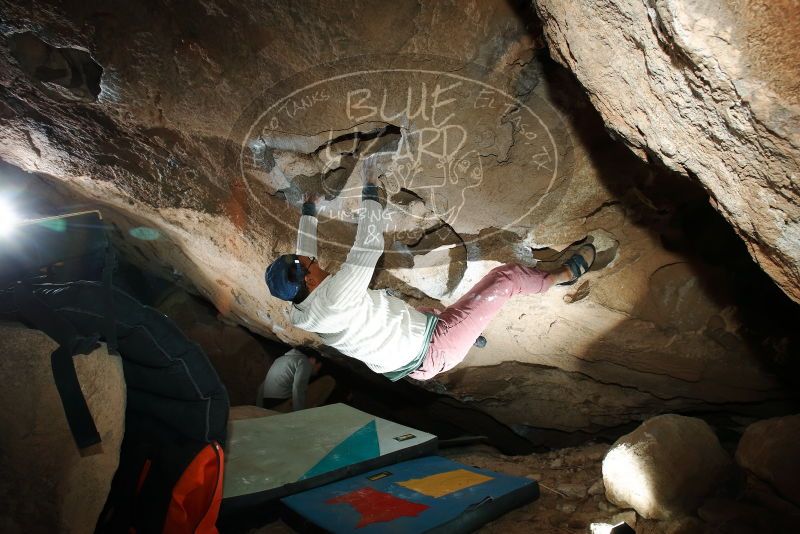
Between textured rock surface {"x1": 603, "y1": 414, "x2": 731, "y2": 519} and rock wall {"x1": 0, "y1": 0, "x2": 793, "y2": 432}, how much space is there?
3.07 ft

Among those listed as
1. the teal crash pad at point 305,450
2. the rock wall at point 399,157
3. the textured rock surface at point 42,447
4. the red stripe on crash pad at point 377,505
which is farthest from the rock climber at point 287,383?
the textured rock surface at point 42,447

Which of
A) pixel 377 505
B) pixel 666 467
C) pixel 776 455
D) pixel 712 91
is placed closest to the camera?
pixel 712 91

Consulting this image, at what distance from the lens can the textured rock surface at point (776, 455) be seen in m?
1.80

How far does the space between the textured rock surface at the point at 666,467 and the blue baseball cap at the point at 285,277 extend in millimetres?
1921

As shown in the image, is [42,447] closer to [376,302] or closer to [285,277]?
[285,277]

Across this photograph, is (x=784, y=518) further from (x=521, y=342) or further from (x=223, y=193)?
(x=223, y=193)

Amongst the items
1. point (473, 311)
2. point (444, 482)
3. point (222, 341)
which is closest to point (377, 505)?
point (444, 482)

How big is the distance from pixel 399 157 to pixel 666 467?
2.08 m

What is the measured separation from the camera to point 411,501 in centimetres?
223

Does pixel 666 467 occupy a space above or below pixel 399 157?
below

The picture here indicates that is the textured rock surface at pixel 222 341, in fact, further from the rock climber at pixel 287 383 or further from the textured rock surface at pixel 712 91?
the textured rock surface at pixel 712 91

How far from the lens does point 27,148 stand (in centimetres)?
273

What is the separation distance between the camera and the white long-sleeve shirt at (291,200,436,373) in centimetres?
214

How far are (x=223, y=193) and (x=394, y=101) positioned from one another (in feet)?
4.88
